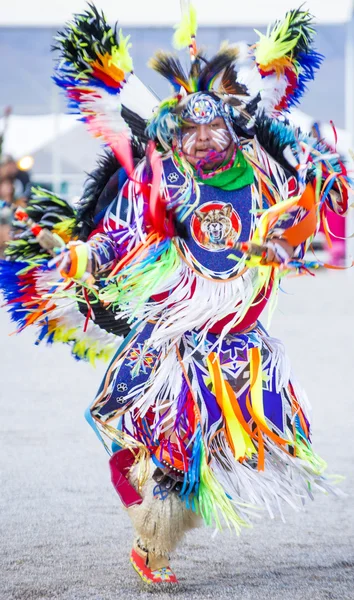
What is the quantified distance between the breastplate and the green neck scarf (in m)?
0.02

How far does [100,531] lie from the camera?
13.4 feet

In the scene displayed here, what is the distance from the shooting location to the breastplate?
3498mm

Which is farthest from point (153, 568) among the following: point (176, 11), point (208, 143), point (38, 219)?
point (176, 11)

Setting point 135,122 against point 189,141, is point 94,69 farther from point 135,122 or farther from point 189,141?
point 189,141

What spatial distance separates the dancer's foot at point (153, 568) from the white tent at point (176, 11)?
423 inches

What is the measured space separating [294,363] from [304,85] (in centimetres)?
447

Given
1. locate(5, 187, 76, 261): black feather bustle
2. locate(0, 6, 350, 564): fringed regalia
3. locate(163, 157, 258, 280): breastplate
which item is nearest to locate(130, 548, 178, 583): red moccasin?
locate(0, 6, 350, 564): fringed regalia

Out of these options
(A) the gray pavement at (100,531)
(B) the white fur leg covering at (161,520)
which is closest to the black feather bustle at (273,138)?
(A) the gray pavement at (100,531)

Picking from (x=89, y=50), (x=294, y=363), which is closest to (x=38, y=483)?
(x=89, y=50)

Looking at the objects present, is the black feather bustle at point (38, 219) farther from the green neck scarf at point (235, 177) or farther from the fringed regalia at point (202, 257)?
the green neck scarf at point (235, 177)

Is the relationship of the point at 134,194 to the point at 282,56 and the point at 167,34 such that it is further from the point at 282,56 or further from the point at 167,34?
the point at 167,34

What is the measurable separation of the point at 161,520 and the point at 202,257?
0.83 m

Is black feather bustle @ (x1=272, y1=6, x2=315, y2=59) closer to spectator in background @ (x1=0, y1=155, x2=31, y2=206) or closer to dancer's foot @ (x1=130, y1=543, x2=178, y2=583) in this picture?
spectator in background @ (x1=0, y1=155, x2=31, y2=206)

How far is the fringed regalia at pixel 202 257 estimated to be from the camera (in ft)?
11.4
